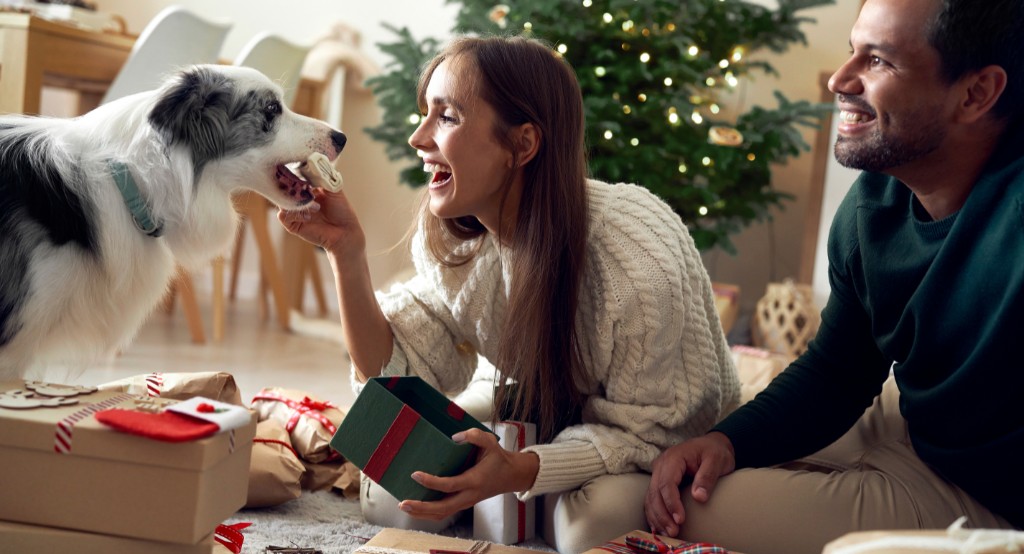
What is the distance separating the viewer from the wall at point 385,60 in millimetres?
3854

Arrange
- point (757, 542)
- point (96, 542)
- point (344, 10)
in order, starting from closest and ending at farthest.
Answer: point (96, 542)
point (757, 542)
point (344, 10)

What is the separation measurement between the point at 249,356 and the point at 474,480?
2.09m

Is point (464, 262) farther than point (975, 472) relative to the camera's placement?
Yes

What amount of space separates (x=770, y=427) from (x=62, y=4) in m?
3.18

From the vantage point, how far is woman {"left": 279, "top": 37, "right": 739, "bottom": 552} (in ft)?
4.76

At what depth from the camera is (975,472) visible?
4.07ft

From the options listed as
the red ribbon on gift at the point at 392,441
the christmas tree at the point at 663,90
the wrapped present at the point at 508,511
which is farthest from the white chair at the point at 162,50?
the red ribbon on gift at the point at 392,441

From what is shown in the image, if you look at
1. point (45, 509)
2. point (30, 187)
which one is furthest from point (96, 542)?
point (30, 187)

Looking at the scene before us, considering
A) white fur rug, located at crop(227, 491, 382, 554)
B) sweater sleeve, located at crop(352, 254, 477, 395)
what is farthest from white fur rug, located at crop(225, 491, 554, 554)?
sweater sleeve, located at crop(352, 254, 477, 395)

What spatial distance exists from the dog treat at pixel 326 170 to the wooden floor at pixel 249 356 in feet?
3.20

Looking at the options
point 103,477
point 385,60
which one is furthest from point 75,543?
point 385,60

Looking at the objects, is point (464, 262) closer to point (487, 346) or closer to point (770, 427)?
point (487, 346)

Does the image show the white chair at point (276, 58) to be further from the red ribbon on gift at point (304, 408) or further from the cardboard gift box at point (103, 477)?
the cardboard gift box at point (103, 477)

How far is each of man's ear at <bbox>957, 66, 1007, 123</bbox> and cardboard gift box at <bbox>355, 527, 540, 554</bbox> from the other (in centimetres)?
82
